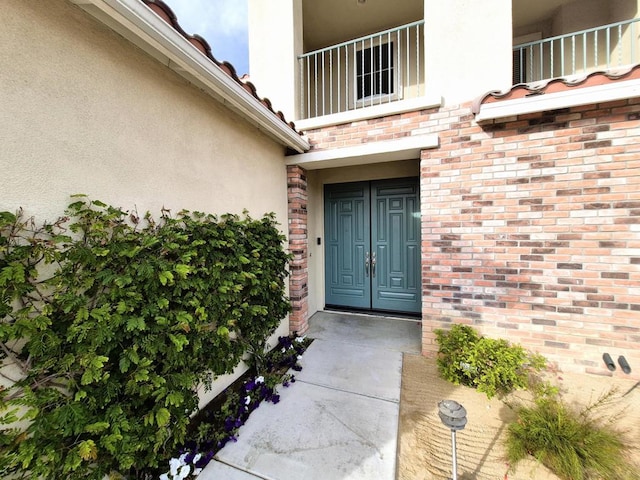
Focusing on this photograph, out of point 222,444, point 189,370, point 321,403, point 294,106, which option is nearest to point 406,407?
point 321,403

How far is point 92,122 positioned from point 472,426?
4048mm

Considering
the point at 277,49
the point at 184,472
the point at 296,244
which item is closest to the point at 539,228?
the point at 296,244

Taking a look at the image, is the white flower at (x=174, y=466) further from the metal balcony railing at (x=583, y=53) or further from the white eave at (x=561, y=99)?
the metal balcony railing at (x=583, y=53)

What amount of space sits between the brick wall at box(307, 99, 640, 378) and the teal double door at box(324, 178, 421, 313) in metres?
1.41

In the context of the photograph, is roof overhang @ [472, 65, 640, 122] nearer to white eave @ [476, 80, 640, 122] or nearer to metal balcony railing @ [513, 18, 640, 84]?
white eave @ [476, 80, 640, 122]

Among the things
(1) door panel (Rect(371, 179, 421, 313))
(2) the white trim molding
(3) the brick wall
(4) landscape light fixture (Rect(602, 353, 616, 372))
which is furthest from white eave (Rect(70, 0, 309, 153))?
(4) landscape light fixture (Rect(602, 353, 616, 372))

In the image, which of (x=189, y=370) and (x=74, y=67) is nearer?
(x=74, y=67)

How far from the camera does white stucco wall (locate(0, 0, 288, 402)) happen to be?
1.36 m

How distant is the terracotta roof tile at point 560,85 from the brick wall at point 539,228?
254 millimetres

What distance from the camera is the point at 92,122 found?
1673mm

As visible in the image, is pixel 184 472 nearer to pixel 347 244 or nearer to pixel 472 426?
pixel 472 426

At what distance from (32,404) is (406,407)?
2.92m

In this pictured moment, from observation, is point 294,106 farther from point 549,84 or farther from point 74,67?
point 549,84

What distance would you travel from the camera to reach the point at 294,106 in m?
4.16
